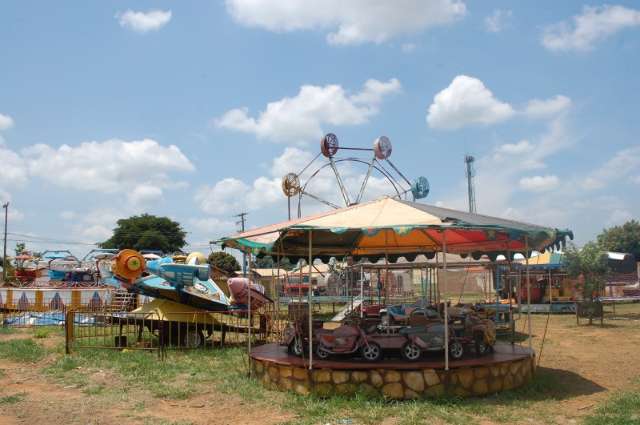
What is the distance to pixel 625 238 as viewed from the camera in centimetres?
6247

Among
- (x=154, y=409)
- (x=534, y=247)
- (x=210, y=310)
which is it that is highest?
(x=534, y=247)

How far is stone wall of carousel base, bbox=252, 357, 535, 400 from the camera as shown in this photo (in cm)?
869

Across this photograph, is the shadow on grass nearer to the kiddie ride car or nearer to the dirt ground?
the dirt ground

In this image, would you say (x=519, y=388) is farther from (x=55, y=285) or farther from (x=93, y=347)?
(x=55, y=285)

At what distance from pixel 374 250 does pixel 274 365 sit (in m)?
5.08

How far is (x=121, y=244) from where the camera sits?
207ft

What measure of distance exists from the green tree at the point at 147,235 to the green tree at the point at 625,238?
46.1 m

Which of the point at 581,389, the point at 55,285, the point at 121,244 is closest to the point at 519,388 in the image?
the point at 581,389

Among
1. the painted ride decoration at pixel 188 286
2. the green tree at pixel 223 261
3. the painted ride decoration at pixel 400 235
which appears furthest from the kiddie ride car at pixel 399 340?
the green tree at pixel 223 261

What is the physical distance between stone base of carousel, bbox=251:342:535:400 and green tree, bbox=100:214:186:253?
5454cm

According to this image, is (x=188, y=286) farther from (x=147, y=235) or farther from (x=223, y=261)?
A: (x=147, y=235)

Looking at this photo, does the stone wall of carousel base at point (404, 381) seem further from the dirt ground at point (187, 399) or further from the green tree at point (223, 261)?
the green tree at point (223, 261)

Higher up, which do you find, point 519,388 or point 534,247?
point 534,247

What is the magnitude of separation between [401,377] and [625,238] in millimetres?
62164
